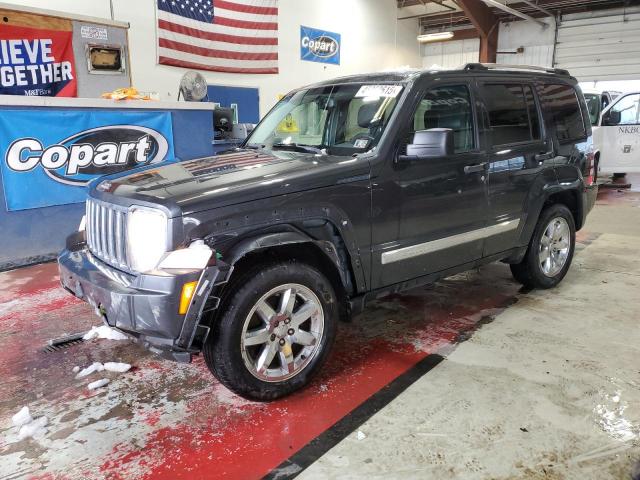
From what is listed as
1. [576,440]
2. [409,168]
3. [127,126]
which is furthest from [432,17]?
[576,440]

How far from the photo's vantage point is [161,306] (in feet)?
7.20

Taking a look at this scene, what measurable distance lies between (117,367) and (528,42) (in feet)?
58.6

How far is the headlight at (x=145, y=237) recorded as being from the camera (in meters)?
2.31

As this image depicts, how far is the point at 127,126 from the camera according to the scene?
234 inches

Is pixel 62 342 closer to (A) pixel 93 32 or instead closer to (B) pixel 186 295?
(B) pixel 186 295

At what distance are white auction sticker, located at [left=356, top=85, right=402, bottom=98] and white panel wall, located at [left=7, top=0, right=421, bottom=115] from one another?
7.67 meters

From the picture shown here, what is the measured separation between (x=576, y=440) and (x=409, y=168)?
1678 mm

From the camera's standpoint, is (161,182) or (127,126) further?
(127,126)

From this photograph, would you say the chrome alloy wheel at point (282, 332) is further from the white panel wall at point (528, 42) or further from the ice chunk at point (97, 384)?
the white panel wall at point (528, 42)

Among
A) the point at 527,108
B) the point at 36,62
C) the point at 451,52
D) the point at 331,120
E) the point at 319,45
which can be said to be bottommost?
the point at 331,120

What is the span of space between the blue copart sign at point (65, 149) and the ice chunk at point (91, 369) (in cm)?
235

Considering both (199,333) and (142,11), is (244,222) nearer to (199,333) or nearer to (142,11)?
(199,333)

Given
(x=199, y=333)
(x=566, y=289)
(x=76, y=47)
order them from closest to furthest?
1. (x=199, y=333)
2. (x=566, y=289)
3. (x=76, y=47)

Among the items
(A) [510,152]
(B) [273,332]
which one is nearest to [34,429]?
(B) [273,332]
